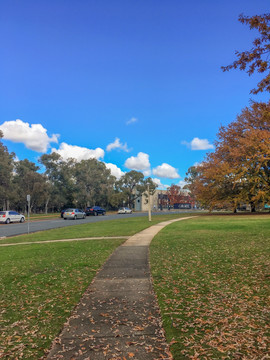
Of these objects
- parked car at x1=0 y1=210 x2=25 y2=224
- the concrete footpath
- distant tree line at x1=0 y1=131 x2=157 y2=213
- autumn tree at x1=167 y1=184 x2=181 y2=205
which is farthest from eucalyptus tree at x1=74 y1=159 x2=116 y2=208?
the concrete footpath

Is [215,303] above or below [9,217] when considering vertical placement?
below

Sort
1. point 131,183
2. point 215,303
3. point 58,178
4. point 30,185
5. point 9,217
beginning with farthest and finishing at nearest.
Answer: point 131,183
point 58,178
point 30,185
point 9,217
point 215,303

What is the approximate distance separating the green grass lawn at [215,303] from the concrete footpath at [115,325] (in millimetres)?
229

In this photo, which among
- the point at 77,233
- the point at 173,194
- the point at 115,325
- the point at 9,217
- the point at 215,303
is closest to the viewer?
the point at 115,325

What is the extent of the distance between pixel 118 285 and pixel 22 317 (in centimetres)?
212

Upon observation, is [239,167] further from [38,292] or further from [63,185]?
[63,185]

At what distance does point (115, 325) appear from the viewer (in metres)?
3.93

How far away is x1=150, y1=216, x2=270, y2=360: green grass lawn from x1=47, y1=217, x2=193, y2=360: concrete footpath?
0.75ft

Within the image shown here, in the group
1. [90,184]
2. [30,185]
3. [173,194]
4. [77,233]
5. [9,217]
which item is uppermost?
[90,184]

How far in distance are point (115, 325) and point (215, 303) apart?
186 centimetres

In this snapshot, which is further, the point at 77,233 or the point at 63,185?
the point at 63,185

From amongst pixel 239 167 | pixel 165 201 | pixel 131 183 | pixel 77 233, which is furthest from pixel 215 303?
pixel 165 201

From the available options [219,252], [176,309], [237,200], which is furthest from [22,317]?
[237,200]

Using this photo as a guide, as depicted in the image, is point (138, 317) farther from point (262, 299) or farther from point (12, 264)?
point (12, 264)
